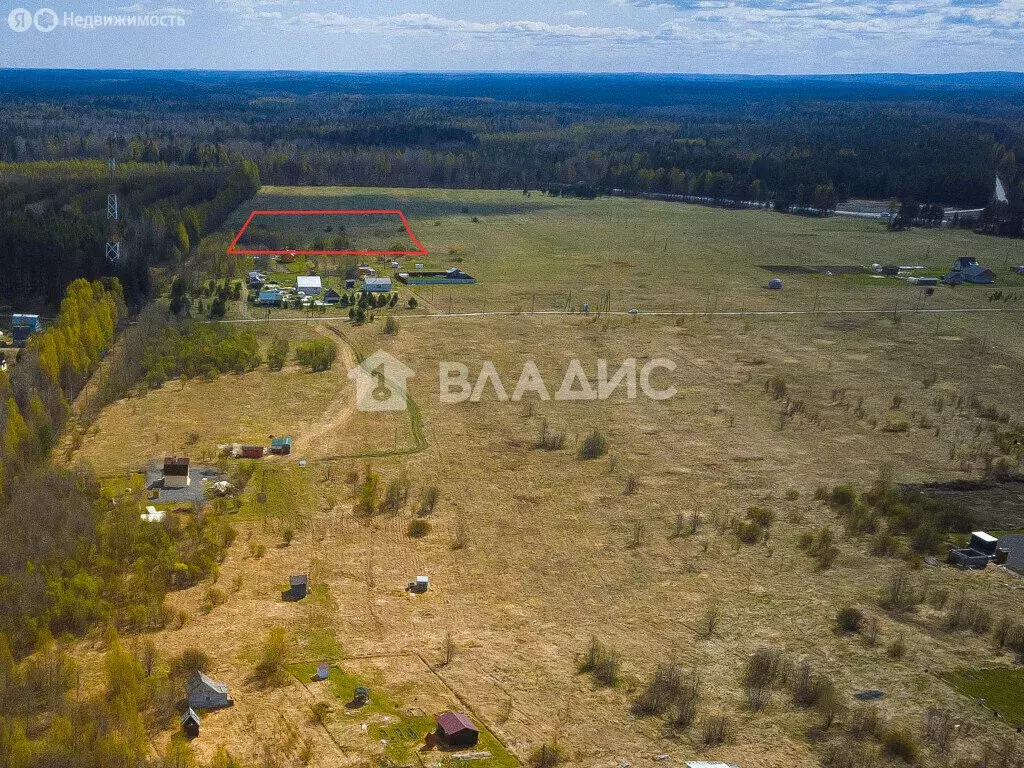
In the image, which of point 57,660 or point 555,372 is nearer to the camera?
point 57,660

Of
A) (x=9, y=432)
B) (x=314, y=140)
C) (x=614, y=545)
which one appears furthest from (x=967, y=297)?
(x=314, y=140)

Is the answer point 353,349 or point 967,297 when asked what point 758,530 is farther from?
point 967,297

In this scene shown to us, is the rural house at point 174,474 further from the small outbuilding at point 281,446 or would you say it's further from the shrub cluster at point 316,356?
the shrub cluster at point 316,356

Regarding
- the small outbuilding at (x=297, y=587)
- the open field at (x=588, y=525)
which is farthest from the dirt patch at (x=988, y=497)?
the small outbuilding at (x=297, y=587)

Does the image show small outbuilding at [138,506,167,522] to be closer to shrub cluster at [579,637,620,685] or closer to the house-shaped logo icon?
the house-shaped logo icon

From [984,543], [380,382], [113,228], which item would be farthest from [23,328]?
[984,543]

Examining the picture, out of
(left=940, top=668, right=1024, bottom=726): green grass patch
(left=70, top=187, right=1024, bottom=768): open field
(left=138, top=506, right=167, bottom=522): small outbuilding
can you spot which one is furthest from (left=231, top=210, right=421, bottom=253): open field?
(left=940, top=668, right=1024, bottom=726): green grass patch
